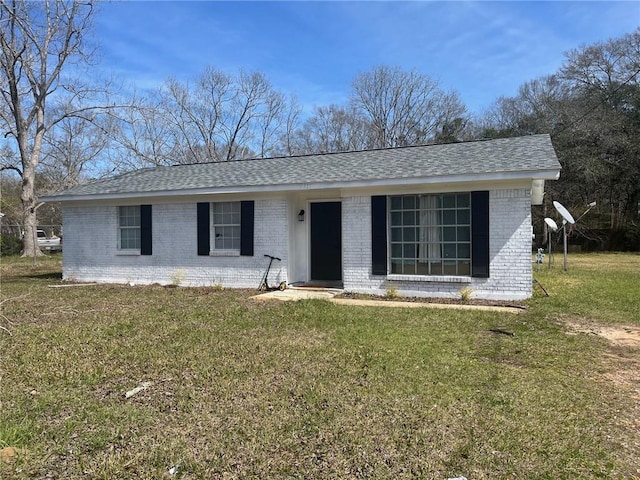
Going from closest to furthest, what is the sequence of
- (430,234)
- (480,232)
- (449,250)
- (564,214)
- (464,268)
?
1. (480,232)
2. (464,268)
3. (449,250)
4. (430,234)
5. (564,214)

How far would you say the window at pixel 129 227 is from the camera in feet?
42.0

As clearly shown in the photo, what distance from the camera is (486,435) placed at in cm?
337

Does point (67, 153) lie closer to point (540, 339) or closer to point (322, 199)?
point (322, 199)

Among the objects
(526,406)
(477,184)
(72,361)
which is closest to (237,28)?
(477,184)

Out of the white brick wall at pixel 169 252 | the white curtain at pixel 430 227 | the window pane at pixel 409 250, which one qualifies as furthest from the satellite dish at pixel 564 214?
the white brick wall at pixel 169 252

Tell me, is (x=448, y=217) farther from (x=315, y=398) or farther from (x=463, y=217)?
(x=315, y=398)

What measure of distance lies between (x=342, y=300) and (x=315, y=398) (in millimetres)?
5476

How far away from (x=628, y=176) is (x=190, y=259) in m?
26.8

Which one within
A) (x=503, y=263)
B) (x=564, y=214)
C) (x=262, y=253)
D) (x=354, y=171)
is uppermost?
(x=354, y=171)

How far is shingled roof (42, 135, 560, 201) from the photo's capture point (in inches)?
354

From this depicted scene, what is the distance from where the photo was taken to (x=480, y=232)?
9.07 meters

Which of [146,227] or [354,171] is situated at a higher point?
[354,171]

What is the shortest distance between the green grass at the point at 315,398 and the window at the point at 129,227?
5.47 metres

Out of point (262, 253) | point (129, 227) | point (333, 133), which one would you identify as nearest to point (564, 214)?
point (262, 253)
